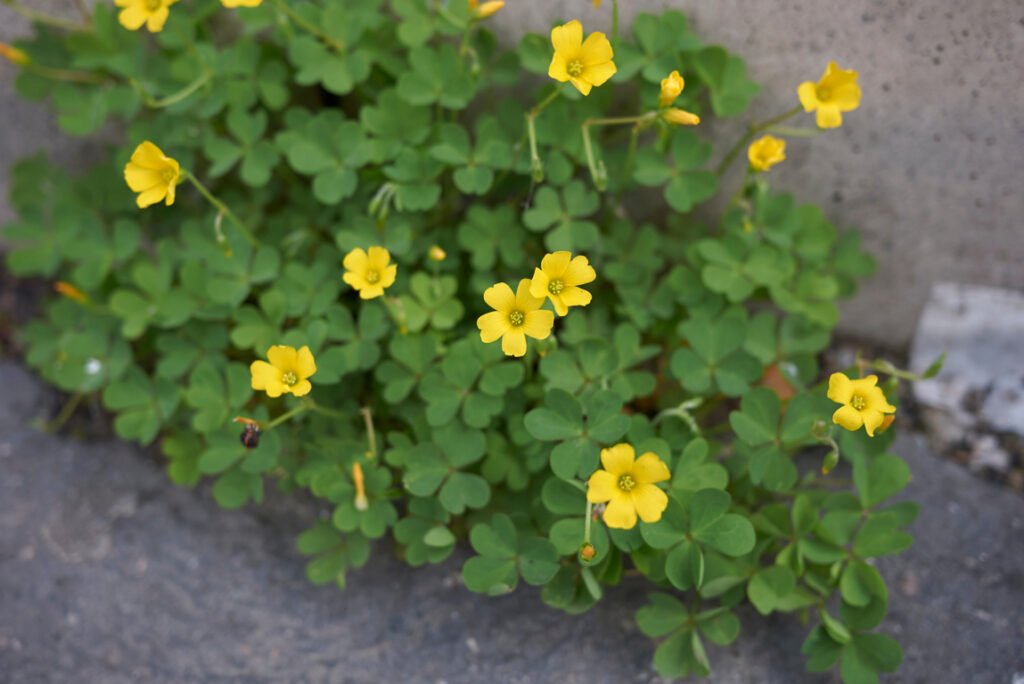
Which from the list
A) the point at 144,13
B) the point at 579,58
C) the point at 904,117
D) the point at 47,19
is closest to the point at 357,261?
the point at 579,58

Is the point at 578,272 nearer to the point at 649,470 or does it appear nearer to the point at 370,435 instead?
the point at 649,470

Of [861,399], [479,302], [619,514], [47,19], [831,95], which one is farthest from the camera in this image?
[47,19]

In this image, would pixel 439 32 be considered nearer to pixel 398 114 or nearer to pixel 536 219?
pixel 398 114

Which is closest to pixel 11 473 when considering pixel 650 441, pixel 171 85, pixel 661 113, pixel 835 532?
pixel 171 85

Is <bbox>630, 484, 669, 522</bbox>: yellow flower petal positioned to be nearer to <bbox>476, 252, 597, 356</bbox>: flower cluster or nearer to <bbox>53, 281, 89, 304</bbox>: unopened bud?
<bbox>476, 252, 597, 356</bbox>: flower cluster

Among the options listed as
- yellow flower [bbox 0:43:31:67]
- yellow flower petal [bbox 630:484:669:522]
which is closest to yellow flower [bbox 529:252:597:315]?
yellow flower petal [bbox 630:484:669:522]

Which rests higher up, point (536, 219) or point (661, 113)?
point (661, 113)
